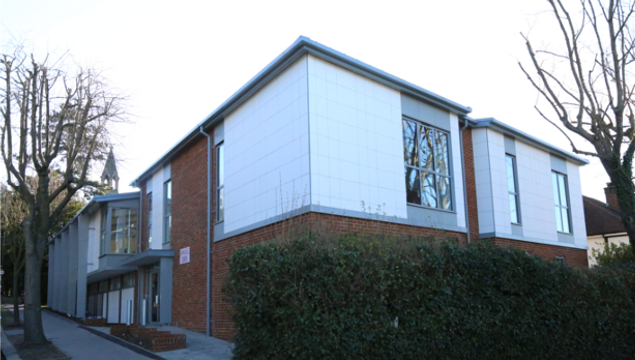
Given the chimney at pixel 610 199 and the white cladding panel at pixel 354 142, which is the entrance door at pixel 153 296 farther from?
the chimney at pixel 610 199

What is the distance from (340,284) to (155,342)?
684cm

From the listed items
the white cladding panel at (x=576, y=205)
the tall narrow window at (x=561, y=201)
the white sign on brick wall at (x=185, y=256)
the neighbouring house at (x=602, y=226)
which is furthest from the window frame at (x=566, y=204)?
the white sign on brick wall at (x=185, y=256)

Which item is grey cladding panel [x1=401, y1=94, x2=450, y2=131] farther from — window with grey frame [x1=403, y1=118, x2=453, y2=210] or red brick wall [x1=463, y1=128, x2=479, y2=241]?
red brick wall [x1=463, y1=128, x2=479, y2=241]

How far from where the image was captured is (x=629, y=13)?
1318 centimetres

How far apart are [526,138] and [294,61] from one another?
9.49 m

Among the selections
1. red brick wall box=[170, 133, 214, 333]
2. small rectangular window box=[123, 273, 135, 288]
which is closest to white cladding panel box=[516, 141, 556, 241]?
red brick wall box=[170, 133, 214, 333]

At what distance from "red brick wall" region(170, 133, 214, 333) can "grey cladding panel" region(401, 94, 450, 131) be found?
650 centimetres

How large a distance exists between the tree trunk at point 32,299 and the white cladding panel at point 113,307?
1097 centimetres

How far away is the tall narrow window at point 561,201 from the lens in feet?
63.4

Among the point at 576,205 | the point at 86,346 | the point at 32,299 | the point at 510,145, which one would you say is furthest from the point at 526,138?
the point at 32,299

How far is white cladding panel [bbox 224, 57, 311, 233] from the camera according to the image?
12.1 m

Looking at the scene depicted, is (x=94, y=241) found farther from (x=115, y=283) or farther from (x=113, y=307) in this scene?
(x=113, y=307)

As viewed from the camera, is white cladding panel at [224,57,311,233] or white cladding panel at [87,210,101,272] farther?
white cladding panel at [87,210,101,272]

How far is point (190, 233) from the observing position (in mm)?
17359
